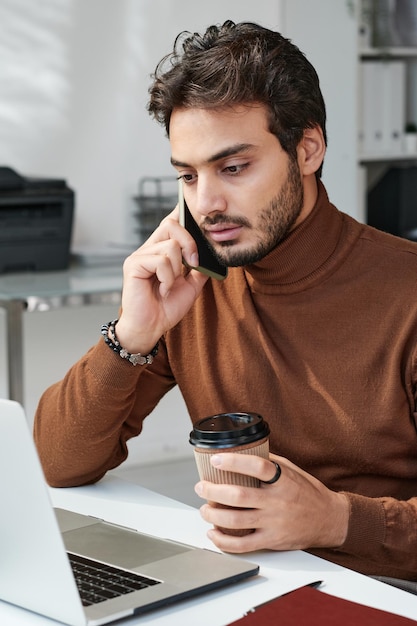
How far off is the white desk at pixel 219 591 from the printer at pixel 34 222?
169 centimetres

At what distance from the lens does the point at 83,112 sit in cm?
352

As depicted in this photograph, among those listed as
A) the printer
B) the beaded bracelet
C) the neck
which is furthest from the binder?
the beaded bracelet

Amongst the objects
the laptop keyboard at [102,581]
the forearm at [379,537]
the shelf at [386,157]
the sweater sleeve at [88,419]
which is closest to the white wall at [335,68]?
the shelf at [386,157]

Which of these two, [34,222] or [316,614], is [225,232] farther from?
[34,222]

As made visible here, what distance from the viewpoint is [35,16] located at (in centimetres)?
337

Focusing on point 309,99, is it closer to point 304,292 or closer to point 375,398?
point 304,292

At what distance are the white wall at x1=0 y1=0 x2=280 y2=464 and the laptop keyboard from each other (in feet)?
7.49

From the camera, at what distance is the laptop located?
991 mm

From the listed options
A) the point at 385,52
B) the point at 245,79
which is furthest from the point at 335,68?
the point at 245,79

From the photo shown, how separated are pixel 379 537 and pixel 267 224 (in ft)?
1.56

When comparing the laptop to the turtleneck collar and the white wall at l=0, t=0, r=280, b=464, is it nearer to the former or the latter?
the turtleneck collar

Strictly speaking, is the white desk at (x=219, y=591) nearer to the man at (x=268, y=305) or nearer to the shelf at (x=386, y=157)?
the man at (x=268, y=305)

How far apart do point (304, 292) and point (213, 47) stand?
1.25 feet

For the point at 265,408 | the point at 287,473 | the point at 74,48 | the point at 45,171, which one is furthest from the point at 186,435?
the point at 287,473
